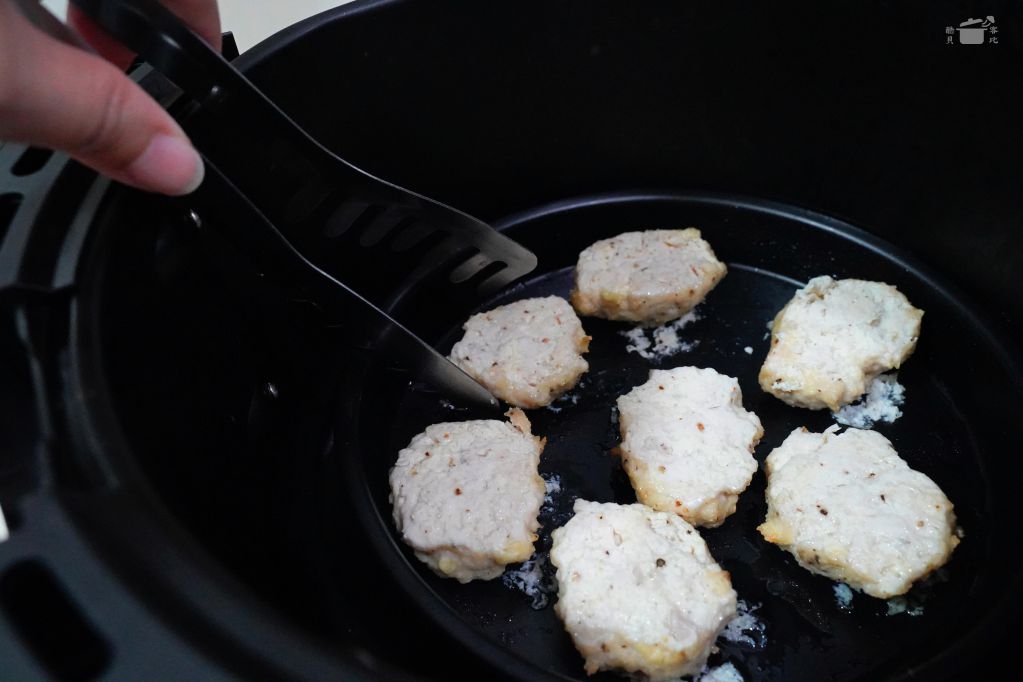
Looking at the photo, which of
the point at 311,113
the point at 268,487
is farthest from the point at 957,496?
the point at 311,113

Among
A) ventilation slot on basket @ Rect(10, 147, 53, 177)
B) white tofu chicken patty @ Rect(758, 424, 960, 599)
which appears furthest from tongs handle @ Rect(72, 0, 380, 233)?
white tofu chicken patty @ Rect(758, 424, 960, 599)

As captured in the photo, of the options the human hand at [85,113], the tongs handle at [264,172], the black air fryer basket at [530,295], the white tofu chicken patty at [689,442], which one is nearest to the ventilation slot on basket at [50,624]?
the black air fryer basket at [530,295]

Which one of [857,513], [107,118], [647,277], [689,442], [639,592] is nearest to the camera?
[107,118]

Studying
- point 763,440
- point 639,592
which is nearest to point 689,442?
point 763,440

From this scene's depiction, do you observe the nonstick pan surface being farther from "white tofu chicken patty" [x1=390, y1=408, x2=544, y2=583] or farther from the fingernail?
the fingernail

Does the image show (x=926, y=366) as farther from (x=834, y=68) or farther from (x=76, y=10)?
(x=76, y=10)

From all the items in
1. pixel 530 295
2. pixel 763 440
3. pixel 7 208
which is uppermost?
pixel 7 208

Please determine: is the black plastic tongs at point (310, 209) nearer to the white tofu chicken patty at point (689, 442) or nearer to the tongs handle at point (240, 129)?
the tongs handle at point (240, 129)

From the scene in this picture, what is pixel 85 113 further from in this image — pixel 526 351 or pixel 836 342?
pixel 836 342
